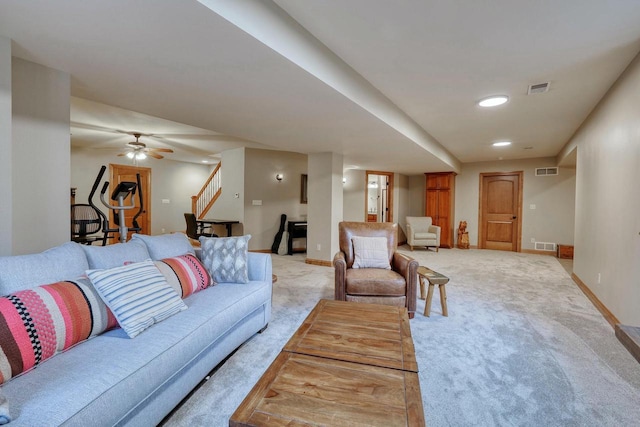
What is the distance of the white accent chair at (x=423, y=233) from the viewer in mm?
7094

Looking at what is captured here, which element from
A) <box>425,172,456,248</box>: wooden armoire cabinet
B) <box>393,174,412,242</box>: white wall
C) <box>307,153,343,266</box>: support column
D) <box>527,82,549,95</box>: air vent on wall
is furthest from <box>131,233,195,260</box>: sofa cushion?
<box>425,172,456,248</box>: wooden armoire cabinet

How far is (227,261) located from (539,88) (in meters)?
3.40

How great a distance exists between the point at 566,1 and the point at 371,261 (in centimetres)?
248

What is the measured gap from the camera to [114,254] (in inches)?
74.1

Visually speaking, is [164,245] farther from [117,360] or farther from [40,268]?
[117,360]

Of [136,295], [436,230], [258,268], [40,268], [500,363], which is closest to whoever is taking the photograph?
[40,268]

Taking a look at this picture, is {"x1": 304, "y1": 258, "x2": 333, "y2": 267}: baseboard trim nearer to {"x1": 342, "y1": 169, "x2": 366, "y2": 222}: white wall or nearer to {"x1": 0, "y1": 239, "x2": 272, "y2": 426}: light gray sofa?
{"x1": 342, "y1": 169, "x2": 366, "y2": 222}: white wall

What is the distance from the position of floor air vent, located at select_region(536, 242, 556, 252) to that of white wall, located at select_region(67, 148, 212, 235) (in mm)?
9317

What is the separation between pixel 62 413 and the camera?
973 mm

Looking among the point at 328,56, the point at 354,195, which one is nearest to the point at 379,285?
the point at 328,56

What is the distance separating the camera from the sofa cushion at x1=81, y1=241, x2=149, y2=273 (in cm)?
176

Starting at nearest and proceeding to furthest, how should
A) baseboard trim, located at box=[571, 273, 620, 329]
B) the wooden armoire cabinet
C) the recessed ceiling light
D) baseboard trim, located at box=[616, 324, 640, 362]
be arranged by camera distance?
baseboard trim, located at box=[616, 324, 640, 362]
baseboard trim, located at box=[571, 273, 620, 329]
the recessed ceiling light
the wooden armoire cabinet

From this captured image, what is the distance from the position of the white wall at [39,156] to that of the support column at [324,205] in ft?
12.1

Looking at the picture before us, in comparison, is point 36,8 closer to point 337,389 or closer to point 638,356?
point 337,389
